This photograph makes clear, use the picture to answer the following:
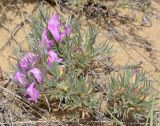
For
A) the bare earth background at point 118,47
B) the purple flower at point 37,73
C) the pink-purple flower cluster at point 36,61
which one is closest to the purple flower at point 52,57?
the pink-purple flower cluster at point 36,61

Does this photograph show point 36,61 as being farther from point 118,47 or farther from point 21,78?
point 118,47

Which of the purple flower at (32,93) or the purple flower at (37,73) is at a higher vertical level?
the purple flower at (37,73)

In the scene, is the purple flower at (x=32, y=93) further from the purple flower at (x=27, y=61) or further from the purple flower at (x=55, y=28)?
the purple flower at (x=55, y=28)

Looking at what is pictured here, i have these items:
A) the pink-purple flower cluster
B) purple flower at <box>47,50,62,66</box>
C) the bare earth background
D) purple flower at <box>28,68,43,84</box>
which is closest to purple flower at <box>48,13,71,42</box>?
the pink-purple flower cluster

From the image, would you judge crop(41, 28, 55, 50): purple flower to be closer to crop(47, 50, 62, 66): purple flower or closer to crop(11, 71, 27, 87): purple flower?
crop(47, 50, 62, 66): purple flower

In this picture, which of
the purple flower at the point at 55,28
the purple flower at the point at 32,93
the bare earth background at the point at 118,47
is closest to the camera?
the purple flower at the point at 32,93

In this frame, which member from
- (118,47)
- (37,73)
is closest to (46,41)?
(37,73)
